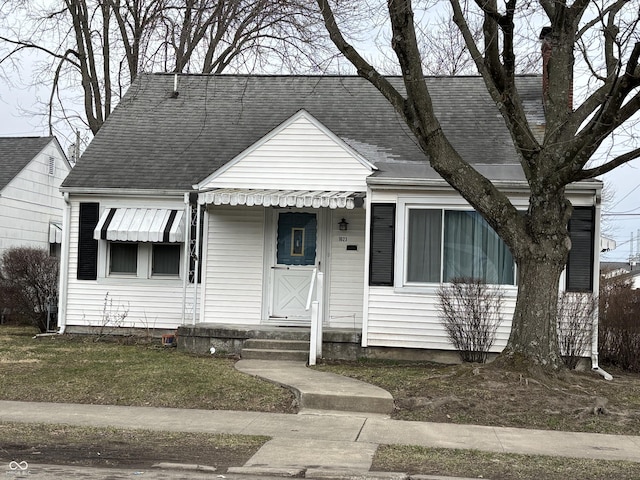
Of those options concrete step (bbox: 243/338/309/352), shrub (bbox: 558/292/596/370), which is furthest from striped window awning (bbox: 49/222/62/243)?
shrub (bbox: 558/292/596/370)

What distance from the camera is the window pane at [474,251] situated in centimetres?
1251

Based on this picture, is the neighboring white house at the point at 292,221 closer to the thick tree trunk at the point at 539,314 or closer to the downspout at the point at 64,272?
the downspout at the point at 64,272

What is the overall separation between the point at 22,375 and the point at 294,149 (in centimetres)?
613

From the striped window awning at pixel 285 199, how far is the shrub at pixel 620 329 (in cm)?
475

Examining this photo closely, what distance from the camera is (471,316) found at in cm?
1177

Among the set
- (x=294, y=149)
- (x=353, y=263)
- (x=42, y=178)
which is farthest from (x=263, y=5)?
(x=42, y=178)

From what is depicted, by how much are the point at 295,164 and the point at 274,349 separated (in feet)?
11.4

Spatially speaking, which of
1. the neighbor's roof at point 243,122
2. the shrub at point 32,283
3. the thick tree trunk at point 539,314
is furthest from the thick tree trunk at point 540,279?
the shrub at point 32,283

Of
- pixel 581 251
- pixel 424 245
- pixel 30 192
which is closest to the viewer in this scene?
pixel 581 251

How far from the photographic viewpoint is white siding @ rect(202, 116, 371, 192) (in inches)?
533

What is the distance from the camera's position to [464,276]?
12.5m

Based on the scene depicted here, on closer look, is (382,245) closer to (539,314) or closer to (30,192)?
(539,314)

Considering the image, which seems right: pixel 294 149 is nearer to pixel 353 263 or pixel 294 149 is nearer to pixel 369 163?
pixel 369 163
